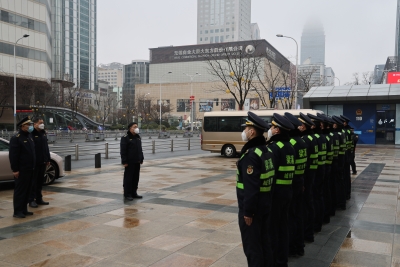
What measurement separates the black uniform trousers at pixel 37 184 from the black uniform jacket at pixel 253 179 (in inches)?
210

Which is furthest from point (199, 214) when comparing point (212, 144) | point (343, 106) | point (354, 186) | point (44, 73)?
point (44, 73)

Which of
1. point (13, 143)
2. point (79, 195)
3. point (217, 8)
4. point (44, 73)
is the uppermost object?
point (217, 8)

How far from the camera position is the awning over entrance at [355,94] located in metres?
26.9

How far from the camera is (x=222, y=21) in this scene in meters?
176

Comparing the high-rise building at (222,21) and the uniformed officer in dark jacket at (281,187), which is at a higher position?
the high-rise building at (222,21)

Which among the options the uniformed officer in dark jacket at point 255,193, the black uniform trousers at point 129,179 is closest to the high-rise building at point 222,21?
the black uniform trousers at point 129,179

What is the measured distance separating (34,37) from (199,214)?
176ft

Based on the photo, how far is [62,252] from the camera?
518cm

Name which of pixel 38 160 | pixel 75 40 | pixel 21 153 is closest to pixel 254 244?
pixel 21 153

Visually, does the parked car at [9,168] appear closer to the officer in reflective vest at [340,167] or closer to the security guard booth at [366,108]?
the officer in reflective vest at [340,167]

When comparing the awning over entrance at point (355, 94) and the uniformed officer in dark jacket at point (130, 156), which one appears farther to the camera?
the awning over entrance at point (355, 94)

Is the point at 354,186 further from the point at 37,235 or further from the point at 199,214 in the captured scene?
the point at 37,235

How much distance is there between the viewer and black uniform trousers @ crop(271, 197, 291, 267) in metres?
4.32

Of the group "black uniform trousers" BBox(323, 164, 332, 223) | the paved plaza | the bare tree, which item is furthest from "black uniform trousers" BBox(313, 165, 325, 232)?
the bare tree
